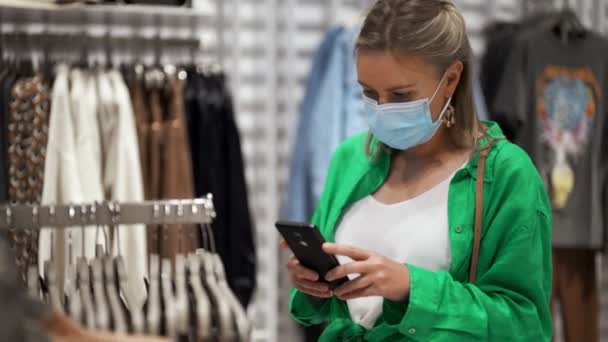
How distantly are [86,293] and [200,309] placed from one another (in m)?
0.25

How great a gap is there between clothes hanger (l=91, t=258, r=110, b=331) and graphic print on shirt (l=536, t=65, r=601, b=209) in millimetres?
2266

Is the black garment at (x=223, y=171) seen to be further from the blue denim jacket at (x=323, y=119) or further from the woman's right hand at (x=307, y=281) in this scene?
the woman's right hand at (x=307, y=281)

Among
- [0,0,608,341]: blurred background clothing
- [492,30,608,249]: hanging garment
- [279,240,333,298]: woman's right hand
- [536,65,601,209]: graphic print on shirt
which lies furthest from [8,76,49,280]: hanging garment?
[536,65,601,209]: graphic print on shirt

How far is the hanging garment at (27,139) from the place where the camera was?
9.12ft

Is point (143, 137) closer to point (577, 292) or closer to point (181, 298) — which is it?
point (181, 298)

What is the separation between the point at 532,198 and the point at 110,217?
2.82 feet

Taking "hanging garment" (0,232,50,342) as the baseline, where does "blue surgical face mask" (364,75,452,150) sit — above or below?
above

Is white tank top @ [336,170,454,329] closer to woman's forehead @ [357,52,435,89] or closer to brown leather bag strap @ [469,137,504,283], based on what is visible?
brown leather bag strap @ [469,137,504,283]

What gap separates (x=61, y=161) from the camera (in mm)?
2748

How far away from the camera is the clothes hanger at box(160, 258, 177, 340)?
1.45m

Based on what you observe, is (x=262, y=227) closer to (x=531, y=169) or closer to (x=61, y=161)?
(x=61, y=161)

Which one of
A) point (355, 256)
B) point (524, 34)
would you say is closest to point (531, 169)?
point (355, 256)

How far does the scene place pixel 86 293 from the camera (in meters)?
1.61

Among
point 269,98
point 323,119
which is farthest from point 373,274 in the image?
point 269,98
